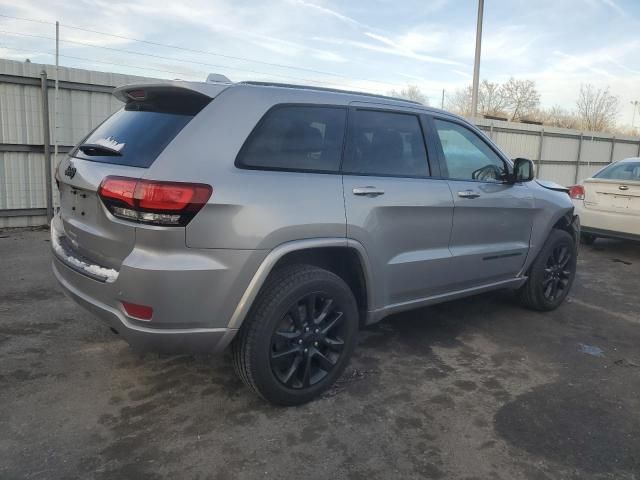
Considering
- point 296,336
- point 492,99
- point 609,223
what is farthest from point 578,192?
point 492,99

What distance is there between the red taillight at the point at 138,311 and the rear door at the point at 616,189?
695 centimetres

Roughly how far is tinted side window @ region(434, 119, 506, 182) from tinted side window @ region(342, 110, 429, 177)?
0.28 m

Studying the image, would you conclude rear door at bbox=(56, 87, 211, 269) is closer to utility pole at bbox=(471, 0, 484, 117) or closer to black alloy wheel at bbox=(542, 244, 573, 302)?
black alloy wheel at bbox=(542, 244, 573, 302)

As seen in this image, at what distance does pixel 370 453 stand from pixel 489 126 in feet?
41.7

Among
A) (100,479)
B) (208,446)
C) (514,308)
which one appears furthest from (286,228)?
(514,308)

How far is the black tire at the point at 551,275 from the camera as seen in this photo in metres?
4.76

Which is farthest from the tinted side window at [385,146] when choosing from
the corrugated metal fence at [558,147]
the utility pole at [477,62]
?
the utility pole at [477,62]

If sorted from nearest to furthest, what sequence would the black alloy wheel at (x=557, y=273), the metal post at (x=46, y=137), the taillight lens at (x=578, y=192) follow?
the black alloy wheel at (x=557, y=273), the metal post at (x=46, y=137), the taillight lens at (x=578, y=192)

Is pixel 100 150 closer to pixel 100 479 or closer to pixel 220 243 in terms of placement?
pixel 220 243

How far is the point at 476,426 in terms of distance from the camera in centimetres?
293

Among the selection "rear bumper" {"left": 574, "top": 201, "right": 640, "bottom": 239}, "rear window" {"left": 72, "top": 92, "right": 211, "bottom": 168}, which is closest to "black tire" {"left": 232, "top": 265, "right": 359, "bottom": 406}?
"rear window" {"left": 72, "top": 92, "right": 211, "bottom": 168}

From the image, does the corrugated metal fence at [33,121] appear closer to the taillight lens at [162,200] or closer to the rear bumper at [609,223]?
the taillight lens at [162,200]

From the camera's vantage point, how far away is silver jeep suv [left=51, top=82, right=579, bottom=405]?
253cm

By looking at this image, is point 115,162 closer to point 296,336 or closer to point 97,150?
point 97,150
